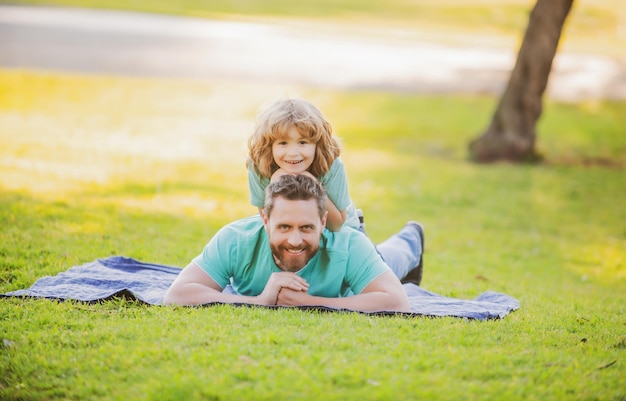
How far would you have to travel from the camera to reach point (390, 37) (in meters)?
35.4

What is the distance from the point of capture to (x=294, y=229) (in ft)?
17.7

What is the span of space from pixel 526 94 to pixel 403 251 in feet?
29.7

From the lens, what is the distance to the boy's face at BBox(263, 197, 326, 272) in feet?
17.6

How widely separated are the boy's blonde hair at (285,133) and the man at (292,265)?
1.18 feet

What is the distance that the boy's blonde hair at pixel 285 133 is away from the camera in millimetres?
5691

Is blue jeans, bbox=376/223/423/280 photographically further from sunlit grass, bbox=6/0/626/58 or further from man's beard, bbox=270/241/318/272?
sunlit grass, bbox=6/0/626/58

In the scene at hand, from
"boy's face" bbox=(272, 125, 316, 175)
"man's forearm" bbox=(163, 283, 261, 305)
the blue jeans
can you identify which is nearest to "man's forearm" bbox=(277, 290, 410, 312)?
"man's forearm" bbox=(163, 283, 261, 305)

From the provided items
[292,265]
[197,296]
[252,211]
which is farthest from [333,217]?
[252,211]

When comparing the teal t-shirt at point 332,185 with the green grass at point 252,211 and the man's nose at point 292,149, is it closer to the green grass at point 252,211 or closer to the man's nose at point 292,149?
the man's nose at point 292,149

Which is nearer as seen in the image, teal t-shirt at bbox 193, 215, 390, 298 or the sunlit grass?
teal t-shirt at bbox 193, 215, 390, 298

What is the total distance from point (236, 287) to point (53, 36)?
24.5 meters

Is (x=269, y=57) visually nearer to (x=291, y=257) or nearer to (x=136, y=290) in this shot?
(x=136, y=290)

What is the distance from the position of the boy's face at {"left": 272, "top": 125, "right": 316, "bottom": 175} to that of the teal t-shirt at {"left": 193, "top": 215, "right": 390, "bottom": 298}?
506 millimetres

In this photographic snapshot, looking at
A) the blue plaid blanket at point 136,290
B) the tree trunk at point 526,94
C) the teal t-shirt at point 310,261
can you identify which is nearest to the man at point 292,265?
the teal t-shirt at point 310,261
